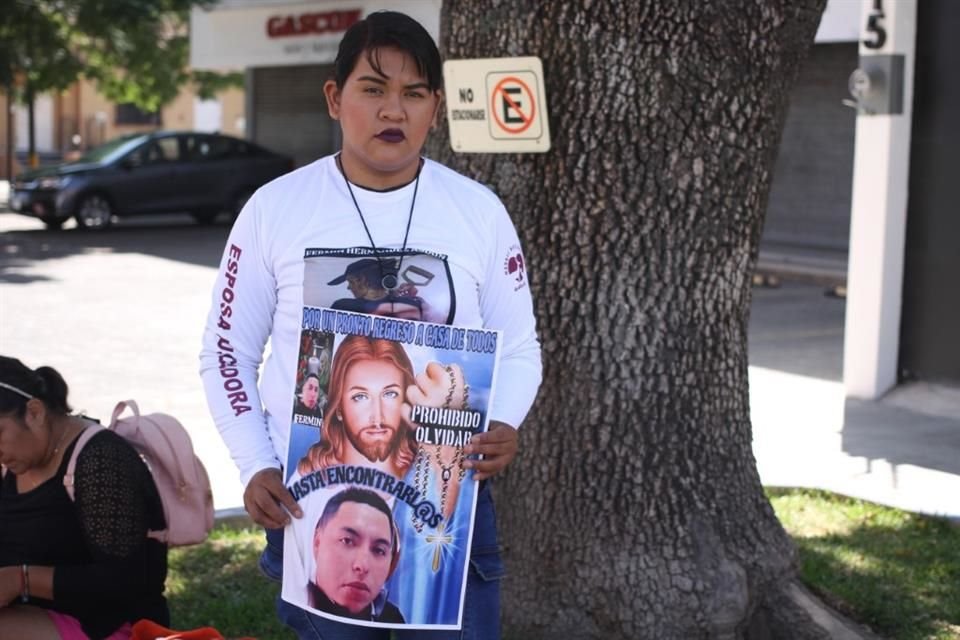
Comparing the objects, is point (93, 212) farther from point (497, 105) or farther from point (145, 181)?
point (497, 105)

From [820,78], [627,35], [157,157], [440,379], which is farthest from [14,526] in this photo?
[157,157]

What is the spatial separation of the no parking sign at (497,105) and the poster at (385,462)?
1.81 meters

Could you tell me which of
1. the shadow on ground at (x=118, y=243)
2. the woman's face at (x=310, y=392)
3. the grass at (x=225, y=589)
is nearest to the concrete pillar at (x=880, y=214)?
the grass at (x=225, y=589)

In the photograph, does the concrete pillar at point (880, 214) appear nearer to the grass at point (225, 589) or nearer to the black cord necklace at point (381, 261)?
the grass at point (225, 589)

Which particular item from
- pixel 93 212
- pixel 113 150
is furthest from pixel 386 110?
pixel 113 150

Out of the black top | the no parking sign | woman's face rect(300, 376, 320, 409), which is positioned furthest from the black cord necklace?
the no parking sign

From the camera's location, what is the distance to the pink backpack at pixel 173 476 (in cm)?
384

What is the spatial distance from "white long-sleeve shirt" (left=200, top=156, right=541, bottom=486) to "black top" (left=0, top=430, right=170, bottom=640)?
2.93 feet

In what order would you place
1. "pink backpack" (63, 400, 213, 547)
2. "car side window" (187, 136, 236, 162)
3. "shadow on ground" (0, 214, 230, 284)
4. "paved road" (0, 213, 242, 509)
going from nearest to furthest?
1. "pink backpack" (63, 400, 213, 547)
2. "paved road" (0, 213, 242, 509)
3. "shadow on ground" (0, 214, 230, 284)
4. "car side window" (187, 136, 236, 162)

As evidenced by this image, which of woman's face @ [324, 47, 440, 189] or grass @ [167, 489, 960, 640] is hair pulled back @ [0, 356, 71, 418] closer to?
woman's face @ [324, 47, 440, 189]

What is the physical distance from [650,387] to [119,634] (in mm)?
1684

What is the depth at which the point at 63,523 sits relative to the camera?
12.1 feet

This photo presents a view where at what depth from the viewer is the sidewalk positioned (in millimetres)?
6938

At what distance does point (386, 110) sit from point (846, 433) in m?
5.95
